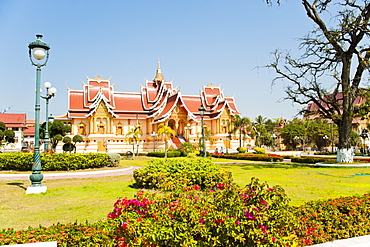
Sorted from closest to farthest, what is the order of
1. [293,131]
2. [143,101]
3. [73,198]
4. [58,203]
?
[58,203] < [73,198] < [143,101] < [293,131]

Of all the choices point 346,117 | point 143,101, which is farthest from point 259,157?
point 143,101

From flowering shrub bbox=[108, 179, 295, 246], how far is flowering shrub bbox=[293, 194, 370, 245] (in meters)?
1.08

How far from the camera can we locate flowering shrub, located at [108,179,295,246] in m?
4.05

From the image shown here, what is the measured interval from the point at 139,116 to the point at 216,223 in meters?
40.6

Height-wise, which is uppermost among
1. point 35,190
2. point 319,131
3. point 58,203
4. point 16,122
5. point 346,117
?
point 16,122

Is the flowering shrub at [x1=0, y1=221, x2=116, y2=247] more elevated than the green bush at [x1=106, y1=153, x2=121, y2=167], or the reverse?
the green bush at [x1=106, y1=153, x2=121, y2=167]

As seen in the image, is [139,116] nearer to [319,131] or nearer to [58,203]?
[319,131]

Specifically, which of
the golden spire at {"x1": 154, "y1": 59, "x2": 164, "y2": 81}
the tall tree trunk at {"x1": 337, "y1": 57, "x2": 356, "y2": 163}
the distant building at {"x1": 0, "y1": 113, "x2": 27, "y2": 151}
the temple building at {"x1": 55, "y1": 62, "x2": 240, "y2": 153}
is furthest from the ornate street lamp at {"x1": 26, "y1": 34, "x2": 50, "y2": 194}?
the distant building at {"x1": 0, "y1": 113, "x2": 27, "y2": 151}

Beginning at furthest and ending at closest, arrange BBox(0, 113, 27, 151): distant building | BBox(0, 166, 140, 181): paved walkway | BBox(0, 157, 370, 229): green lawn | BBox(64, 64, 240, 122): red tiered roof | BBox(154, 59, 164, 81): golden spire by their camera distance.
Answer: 1. BBox(0, 113, 27, 151): distant building
2. BBox(154, 59, 164, 81): golden spire
3. BBox(64, 64, 240, 122): red tiered roof
4. BBox(0, 166, 140, 181): paved walkway
5. BBox(0, 157, 370, 229): green lawn

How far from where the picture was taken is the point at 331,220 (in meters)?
5.60

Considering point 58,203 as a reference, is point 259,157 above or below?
above

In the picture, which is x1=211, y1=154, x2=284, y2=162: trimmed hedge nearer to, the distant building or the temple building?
the temple building

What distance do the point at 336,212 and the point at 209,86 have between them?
4726 cm

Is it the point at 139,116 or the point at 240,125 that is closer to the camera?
the point at 240,125
